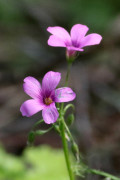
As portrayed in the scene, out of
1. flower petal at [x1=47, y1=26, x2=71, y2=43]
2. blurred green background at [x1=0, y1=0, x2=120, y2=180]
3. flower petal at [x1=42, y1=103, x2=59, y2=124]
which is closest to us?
flower petal at [x1=42, y1=103, x2=59, y2=124]

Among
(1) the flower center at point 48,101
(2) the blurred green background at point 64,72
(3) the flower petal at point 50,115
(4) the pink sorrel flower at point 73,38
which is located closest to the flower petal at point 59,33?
(4) the pink sorrel flower at point 73,38

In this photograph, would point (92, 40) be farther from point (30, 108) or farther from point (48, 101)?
point (30, 108)

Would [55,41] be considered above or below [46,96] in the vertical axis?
above

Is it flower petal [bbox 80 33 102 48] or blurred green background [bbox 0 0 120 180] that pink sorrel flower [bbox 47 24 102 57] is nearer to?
flower petal [bbox 80 33 102 48]

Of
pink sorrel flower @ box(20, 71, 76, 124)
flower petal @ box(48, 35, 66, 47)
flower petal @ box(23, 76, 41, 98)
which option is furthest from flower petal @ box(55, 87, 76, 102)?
flower petal @ box(48, 35, 66, 47)

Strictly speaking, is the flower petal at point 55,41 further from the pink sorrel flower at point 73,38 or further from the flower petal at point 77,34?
the flower petal at point 77,34

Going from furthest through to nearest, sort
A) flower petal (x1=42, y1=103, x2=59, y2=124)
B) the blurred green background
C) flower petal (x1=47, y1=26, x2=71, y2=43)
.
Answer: the blurred green background, flower petal (x1=47, y1=26, x2=71, y2=43), flower petal (x1=42, y1=103, x2=59, y2=124)

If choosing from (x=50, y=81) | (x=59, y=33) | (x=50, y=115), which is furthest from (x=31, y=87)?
(x=59, y=33)

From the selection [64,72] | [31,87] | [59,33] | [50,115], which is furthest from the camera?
[64,72]
